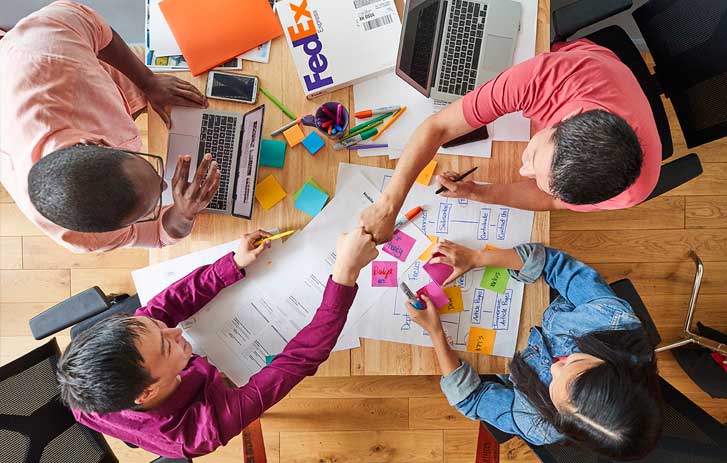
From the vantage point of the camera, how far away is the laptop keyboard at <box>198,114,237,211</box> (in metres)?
1.37

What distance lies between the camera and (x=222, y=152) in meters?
1.37

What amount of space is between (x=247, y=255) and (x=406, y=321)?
0.46 m

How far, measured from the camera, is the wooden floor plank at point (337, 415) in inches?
82.1

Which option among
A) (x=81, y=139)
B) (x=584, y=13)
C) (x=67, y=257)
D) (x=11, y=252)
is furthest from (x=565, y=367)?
(x=11, y=252)

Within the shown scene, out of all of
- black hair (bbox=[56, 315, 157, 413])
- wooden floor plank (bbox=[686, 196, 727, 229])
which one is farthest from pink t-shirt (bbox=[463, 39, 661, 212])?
wooden floor plank (bbox=[686, 196, 727, 229])

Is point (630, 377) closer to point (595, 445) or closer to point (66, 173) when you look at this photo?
point (595, 445)

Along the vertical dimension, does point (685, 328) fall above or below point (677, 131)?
below

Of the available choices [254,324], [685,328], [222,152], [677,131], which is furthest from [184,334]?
[677,131]

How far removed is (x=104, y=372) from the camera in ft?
3.65

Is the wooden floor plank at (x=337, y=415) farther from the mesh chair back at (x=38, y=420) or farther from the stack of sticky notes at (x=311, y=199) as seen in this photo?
the stack of sticky notes at (x=311, y=199)

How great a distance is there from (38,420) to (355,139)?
1.07 meters

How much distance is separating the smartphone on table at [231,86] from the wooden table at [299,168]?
2 cm

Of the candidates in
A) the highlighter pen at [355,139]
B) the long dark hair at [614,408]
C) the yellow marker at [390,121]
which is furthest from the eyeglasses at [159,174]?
the long dark hair at [614,408]

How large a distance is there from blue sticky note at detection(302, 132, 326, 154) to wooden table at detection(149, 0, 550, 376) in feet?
0.06
